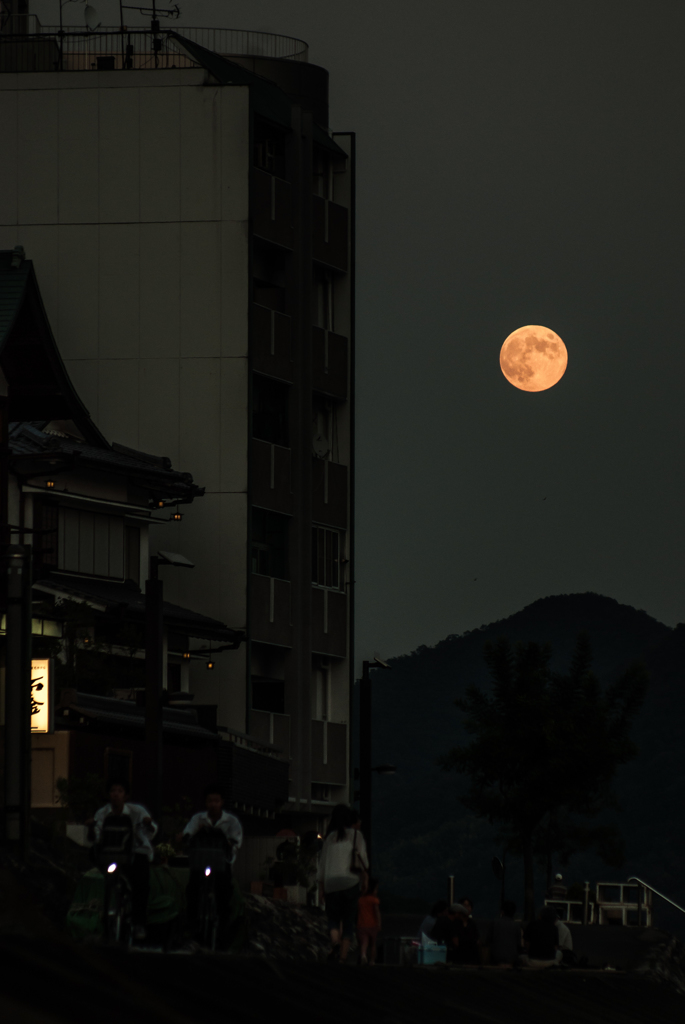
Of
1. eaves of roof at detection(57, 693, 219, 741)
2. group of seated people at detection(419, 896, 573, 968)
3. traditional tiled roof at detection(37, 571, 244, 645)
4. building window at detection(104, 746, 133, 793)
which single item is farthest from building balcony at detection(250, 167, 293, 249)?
group of seated people at detection(419, 896, 573, 968)

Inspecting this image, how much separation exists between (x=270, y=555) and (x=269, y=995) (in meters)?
40.6

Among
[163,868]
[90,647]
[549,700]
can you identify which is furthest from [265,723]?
[163,868]

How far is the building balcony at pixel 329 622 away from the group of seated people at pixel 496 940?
25.3 m

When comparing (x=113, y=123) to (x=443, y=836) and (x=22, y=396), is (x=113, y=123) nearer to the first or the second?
(x=22, y=396)

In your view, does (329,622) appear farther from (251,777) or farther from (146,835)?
(146,835)

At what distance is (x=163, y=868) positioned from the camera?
1708 centimetres

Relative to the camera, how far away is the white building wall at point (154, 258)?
46.4m

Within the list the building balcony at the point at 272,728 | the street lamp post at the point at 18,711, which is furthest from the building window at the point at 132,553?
the street lamp post at the point at 18,711

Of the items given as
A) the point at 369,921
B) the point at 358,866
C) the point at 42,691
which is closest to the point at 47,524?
the point at 42,691

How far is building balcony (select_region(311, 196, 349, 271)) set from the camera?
4931cm

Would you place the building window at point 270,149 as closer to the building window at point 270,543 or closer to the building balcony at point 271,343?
the building balcony at point 271,343

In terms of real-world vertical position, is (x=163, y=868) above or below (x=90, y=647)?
below

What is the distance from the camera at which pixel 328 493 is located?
164 ft

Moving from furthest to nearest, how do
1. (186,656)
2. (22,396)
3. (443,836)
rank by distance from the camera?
(443,836) → (186,656) → (22,396)
